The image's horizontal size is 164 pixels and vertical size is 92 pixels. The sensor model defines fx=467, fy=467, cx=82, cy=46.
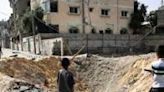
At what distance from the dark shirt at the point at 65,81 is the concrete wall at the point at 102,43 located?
2760 cm

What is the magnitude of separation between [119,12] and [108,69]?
31859 mm

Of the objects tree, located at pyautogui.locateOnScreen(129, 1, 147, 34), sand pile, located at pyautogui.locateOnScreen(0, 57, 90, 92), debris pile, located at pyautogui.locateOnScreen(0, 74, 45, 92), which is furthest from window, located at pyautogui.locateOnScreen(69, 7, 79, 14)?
debris pile, located at pyautogui.locateOnScreen(0, 74, 45, 92)

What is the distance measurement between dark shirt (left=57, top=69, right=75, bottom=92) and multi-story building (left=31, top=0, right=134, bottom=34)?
39.1 m

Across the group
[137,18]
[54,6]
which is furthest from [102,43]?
[137,18]

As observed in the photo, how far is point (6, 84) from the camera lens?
15797 millimetres

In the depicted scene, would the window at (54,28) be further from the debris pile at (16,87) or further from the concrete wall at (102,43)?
the debris pile at (16,87)

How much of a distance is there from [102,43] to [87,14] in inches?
357

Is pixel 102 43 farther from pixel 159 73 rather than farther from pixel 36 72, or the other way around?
pixel 159 73

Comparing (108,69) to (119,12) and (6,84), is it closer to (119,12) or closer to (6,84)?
(6,84)

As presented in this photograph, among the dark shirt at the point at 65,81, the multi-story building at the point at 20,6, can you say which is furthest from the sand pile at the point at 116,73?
the multi-story building at the point at 20,6

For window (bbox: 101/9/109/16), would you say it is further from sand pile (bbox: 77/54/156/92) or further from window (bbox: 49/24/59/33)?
sand pile (bbox: 77/54/156/92)

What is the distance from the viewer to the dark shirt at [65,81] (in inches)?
364

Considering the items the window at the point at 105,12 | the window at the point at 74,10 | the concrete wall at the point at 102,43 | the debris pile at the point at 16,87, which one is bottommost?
the concrete wall at the point at 102,43

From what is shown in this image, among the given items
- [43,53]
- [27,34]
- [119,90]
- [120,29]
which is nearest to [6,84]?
[119,90]
